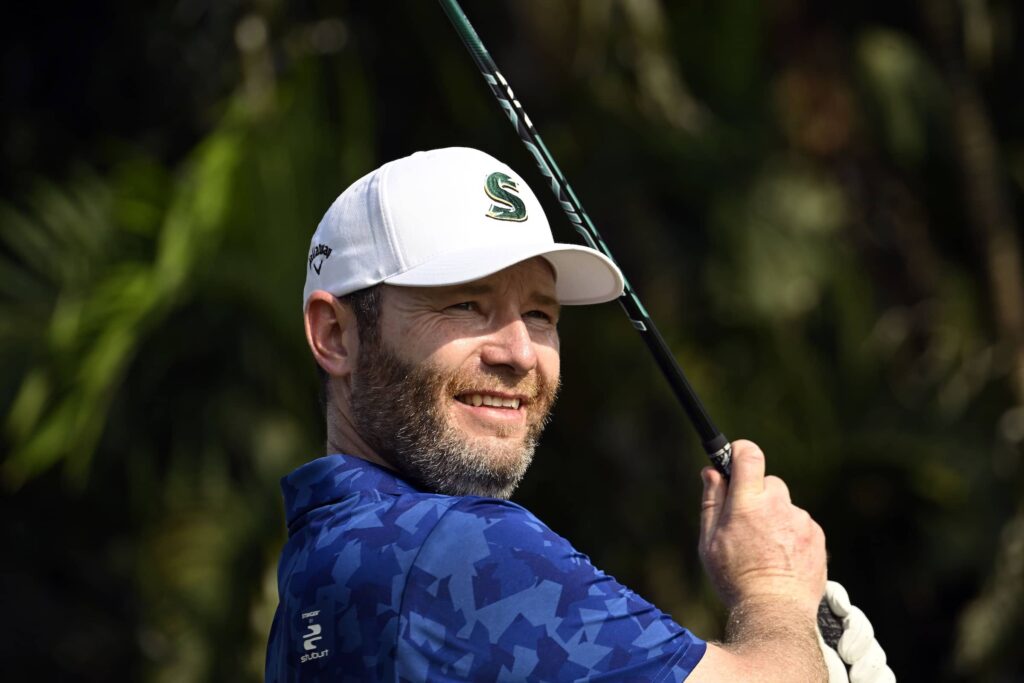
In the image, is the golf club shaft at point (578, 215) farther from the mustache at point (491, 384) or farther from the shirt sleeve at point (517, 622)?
the shirt sleeve at point (517, 622)

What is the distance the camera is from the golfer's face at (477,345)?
2240 mm

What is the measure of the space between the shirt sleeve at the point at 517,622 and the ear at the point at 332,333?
494 millimetres

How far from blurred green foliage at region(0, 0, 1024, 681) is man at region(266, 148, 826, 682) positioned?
3.09 metres

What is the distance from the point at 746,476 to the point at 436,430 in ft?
1.54

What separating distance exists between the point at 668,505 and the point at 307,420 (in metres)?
1.47

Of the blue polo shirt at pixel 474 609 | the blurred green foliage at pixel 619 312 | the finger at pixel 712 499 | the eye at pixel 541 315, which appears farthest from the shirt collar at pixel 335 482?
the blurred green foliage at pixel 619 312

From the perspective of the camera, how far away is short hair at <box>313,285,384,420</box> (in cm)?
231

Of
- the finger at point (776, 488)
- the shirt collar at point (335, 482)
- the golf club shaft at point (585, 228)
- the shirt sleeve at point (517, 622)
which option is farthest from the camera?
the golf club shaft at point (585, 228)

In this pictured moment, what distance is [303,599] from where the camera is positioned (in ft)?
6.84

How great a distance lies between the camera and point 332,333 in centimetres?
239

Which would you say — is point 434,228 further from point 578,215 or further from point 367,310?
point 578,215

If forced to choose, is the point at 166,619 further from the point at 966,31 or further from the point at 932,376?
the point at 966,31

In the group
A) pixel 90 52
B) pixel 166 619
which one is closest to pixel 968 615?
pixel 166 619

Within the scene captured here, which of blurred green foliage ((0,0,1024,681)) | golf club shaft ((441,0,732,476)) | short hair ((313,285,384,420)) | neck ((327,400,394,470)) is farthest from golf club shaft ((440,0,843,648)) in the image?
blurred green foliage ((0,0,1024,681))
